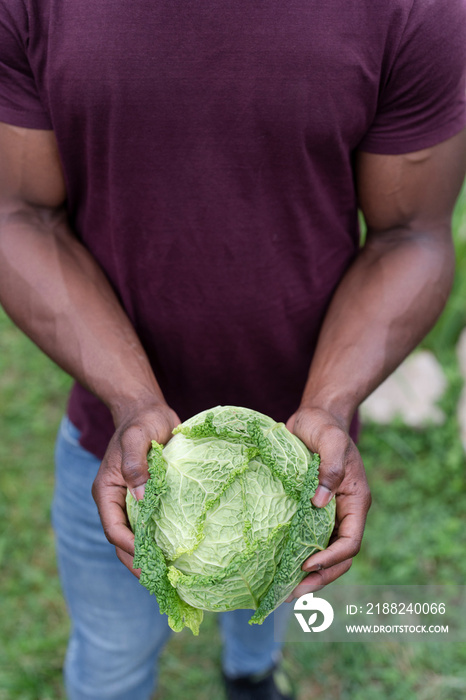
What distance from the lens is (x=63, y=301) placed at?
7.87 feet

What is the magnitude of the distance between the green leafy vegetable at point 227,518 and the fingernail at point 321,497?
0.9 inches

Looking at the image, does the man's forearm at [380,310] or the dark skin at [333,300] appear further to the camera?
the man's forearm at [380,310]

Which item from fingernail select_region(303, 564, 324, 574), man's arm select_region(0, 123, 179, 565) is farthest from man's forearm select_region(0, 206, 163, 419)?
fingernail select_region(303, 564, 324, 574)

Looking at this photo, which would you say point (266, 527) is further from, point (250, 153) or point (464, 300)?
point (464, 300)

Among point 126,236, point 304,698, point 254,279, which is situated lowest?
point 304,698

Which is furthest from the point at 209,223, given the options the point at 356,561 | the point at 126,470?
the point at 356,561

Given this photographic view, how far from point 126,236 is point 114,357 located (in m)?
0.42

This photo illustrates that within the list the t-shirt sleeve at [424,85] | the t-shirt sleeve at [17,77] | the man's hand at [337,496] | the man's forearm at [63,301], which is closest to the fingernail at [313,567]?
the man's hand at [337,496]

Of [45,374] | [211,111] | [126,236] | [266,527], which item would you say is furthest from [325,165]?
[45,374]

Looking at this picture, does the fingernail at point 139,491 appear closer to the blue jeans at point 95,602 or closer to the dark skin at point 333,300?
the dark skin at point 333,300

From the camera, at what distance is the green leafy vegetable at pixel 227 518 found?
1932mm

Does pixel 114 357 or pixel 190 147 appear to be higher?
pixel 190 147

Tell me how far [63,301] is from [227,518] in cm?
99

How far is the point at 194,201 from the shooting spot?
7.09ft
